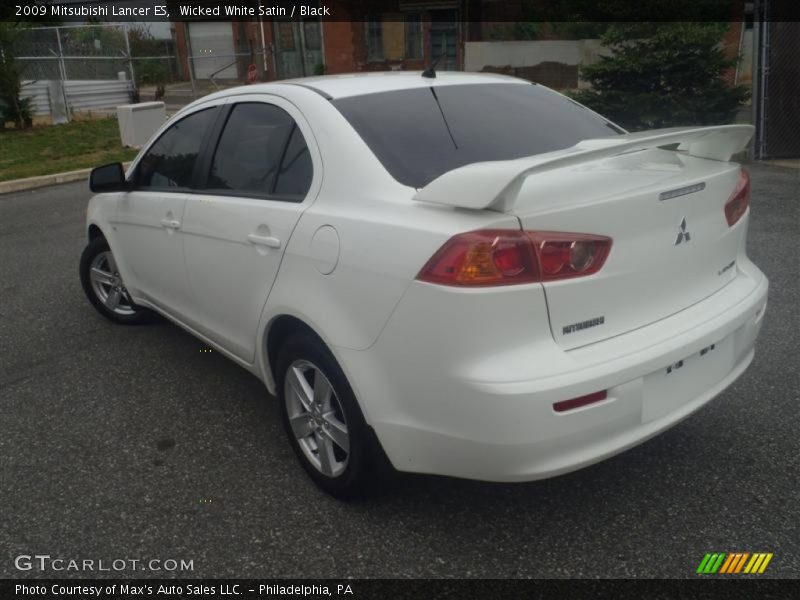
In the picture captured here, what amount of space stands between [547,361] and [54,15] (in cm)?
4417

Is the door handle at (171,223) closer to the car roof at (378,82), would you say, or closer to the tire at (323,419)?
the car roof at (378,82)

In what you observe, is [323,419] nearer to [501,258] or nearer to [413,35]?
[501,258]

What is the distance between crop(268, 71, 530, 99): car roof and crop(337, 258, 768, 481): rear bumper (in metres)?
1.26

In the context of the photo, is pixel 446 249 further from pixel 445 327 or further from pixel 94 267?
pixel 94 267

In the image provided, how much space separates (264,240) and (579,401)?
56.4 inches

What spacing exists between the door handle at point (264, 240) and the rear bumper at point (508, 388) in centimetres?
64

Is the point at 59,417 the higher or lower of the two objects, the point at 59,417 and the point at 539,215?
the lower

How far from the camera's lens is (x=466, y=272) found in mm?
2246

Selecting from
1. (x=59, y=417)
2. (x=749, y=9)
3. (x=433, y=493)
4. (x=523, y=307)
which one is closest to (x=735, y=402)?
(x=433, y=493)

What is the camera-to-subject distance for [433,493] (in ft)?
9.67

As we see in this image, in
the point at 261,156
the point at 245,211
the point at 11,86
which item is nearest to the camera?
the point at 245,211

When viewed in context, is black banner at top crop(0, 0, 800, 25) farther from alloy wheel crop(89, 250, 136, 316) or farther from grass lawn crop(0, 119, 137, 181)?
alloy wheel crop(89, 250, 136, 316)
